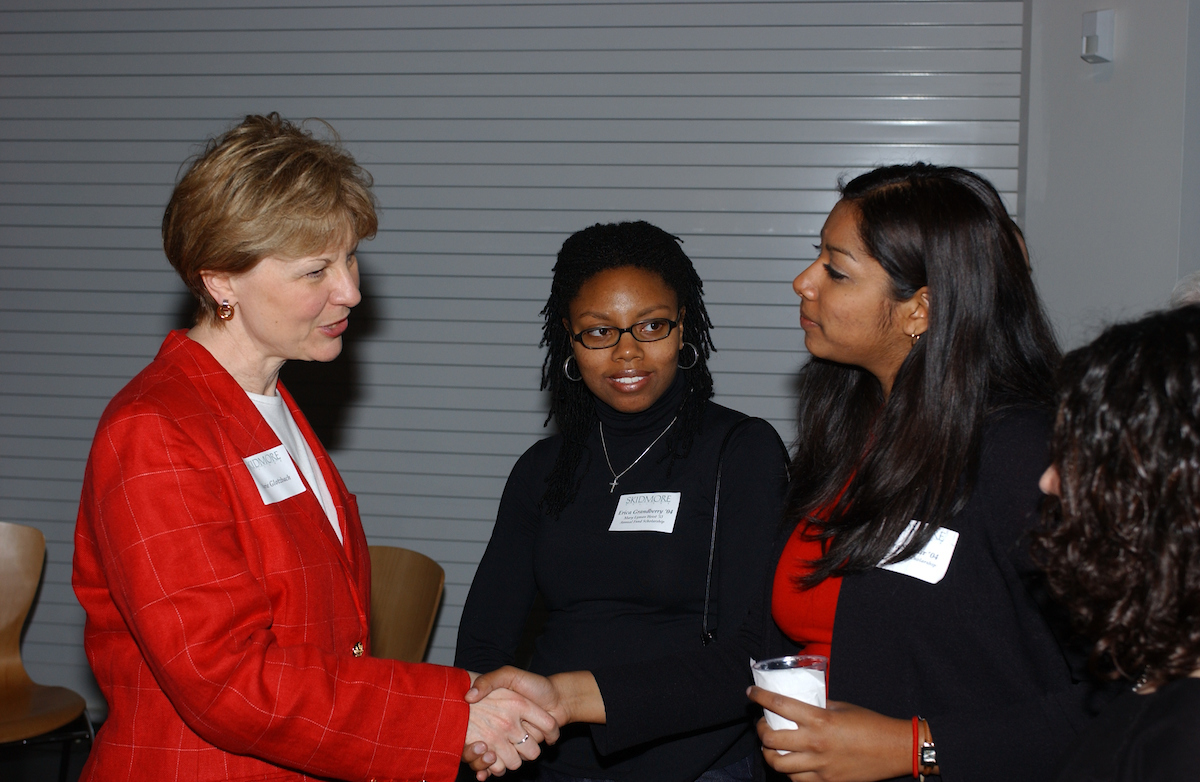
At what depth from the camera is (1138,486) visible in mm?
1148

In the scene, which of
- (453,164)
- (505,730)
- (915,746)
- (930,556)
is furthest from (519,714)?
(453,164)

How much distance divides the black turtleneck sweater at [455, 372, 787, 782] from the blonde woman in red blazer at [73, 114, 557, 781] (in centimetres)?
25

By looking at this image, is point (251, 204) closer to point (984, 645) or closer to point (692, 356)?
point (692, 356)

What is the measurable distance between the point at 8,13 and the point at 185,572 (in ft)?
15.4

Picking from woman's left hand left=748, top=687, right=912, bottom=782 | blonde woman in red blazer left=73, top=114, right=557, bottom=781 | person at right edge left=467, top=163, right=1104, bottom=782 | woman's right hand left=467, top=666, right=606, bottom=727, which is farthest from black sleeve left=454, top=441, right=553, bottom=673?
woman's left hand left=748, top=687, right=912, bottom=782

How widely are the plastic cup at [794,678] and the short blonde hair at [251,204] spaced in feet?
4.02

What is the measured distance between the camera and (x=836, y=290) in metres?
1.92

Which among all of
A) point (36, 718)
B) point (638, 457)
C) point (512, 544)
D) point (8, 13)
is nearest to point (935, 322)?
point (638, 457)

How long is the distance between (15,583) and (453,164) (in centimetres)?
274

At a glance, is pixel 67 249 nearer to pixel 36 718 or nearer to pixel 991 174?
pixel 36 718

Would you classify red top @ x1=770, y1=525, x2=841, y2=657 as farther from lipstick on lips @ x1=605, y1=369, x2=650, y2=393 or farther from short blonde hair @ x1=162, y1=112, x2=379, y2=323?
short blonde hair @ x1=162, y1=112, x2=379, y2=323

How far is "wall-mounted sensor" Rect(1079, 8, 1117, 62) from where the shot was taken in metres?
3.93

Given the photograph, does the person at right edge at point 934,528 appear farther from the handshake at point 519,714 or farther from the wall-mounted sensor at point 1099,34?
the wall-mounted sensor at point 1099,34

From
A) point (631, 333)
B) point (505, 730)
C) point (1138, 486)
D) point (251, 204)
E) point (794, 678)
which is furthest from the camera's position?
point (631, 333)
